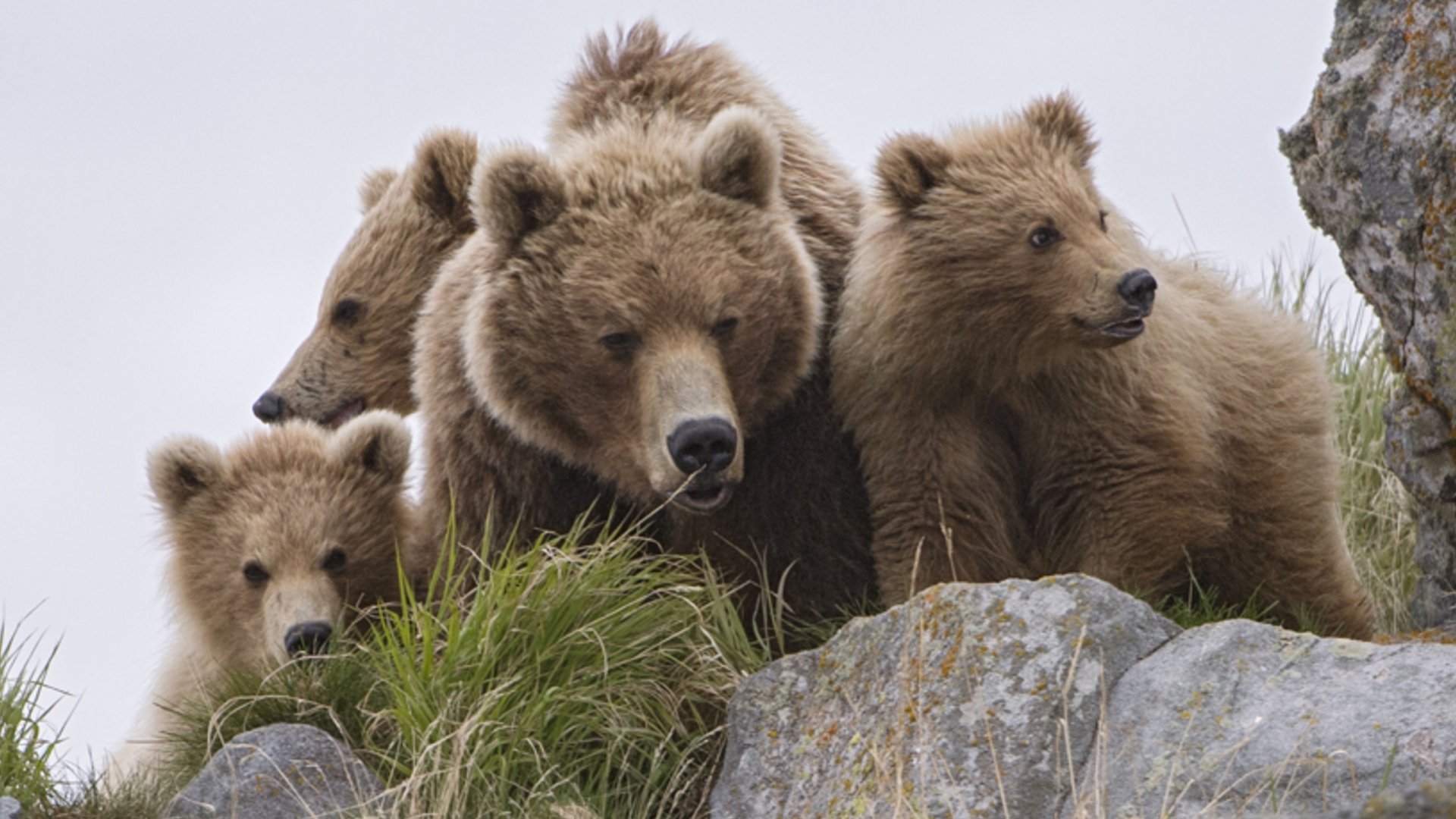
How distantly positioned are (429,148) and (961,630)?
3146mm

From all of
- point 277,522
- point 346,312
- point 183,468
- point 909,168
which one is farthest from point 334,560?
point 909,168

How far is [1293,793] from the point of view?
403 centimetres

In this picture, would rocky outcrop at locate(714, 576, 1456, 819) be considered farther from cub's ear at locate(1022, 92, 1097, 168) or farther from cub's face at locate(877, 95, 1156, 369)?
cub's ear at locate(1022, 92, 1097, 168)

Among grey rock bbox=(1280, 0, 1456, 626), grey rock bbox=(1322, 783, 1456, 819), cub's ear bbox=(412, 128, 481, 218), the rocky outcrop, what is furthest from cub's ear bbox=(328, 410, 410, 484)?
grey rock bbox=(1322, 783, 1456, 819)

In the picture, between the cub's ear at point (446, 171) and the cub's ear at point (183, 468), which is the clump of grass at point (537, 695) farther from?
the cub's ear at point (446, 171)

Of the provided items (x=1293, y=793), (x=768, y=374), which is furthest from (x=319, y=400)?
(x=1293, y=793)

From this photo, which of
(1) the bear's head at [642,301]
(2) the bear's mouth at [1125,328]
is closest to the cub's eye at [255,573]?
(1) the bear's head at [642,301]

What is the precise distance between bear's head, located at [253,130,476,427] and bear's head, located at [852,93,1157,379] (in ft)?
6.25

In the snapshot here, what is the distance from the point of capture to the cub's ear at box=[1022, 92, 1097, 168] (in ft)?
19.2

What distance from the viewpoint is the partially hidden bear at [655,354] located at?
17.7ft

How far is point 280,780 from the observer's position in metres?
4.93

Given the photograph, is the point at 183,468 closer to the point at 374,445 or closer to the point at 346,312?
the point at 374,445

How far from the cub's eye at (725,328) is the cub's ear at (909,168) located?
2.23 ft

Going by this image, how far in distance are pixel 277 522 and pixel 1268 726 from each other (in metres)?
3.66
